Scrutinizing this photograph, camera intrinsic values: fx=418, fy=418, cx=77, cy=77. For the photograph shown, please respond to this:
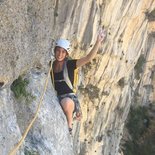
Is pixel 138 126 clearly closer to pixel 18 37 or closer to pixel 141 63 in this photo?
pixel 141 63

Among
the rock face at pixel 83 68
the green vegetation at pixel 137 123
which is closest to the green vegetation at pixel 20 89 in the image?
the rock face at pixel 83 68

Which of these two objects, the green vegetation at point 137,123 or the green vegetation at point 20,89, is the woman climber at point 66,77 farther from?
the green vegetation at point 137,123

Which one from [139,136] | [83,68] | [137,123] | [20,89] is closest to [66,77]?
[20,89]

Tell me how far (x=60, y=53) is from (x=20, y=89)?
127 cm

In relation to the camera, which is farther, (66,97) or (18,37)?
(66,97)

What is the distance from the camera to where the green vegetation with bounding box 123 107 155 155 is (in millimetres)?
36688

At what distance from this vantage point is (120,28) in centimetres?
2462

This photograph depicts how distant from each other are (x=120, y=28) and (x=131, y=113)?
550 inches

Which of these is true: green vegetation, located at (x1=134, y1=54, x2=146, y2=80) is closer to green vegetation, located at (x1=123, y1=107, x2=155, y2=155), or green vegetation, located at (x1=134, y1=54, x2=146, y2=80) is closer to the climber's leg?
green vegetation, located at (x1=123, y1=107, x2=155, y2=155)

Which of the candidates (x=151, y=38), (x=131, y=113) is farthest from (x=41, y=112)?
(x=131, y=113)

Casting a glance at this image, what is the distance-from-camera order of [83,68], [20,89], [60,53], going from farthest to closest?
[83,68] → [60,53] → [20,89]

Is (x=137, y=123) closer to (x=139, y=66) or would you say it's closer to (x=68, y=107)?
(x=139, y=66)

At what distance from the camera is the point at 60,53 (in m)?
7.17

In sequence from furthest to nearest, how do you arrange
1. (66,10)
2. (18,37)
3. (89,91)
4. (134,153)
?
(134,153) → (89,91) → (66,10) → (18,37)
